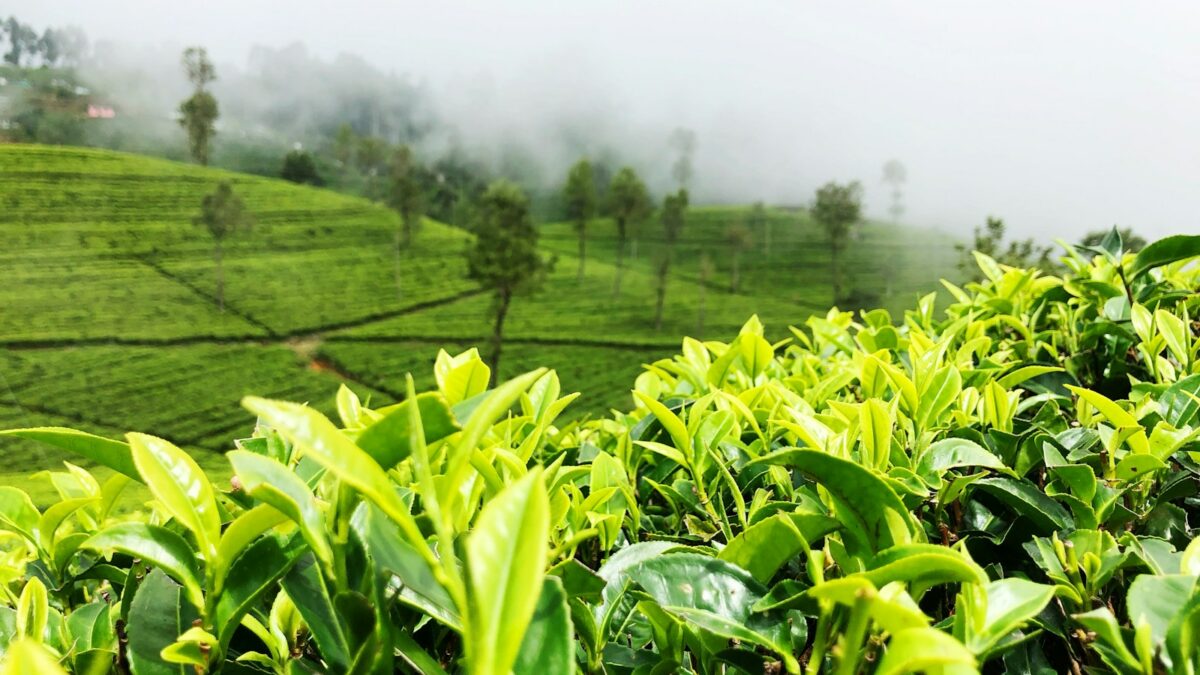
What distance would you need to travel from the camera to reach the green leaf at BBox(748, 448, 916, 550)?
413mm

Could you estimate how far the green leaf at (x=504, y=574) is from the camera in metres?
0.26

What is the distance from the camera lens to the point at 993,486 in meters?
0.59

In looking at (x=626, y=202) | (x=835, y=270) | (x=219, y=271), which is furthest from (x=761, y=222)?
(x=219, y=271)

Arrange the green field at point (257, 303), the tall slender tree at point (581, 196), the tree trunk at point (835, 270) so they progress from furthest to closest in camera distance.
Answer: the tall slender tree at point (581, 196), the tree trunk at point (835, 270), the green field at point (257, 303)

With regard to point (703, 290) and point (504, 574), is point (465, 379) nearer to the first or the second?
point (504, 574)

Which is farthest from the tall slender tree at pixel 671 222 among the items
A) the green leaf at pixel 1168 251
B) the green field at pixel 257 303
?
the green leaf at pixel 1168 251

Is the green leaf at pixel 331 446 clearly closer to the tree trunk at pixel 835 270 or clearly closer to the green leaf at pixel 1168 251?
the green leaf at pixel 1168 251

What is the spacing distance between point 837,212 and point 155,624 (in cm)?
4138

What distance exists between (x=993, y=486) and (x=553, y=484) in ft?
1.29

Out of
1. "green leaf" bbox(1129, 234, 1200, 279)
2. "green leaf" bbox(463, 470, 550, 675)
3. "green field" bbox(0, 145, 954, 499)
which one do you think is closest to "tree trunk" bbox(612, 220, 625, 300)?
"green field" bbox(0, 145, 954, 499)

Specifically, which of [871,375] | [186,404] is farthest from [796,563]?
[186,404]

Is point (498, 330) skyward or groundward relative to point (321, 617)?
groundward

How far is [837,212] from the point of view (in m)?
38.5

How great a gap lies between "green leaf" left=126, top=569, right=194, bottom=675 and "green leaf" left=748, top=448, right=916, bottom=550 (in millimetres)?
389
